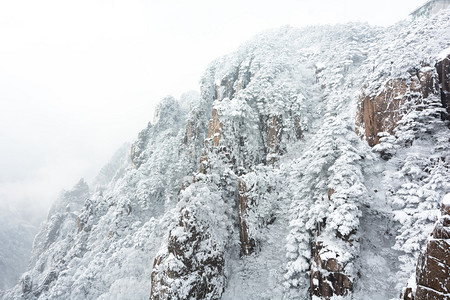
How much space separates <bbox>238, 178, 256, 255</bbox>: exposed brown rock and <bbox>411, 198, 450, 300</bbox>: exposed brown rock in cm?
→ 1932

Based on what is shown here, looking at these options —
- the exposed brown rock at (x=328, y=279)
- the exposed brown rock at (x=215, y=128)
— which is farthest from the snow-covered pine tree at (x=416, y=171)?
the exposed brown rock at (x=215, y=128)

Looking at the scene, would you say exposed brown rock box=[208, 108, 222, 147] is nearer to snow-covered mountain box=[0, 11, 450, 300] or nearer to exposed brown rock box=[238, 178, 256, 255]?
snow-covered mountain box=[0, 11, 450, 300]

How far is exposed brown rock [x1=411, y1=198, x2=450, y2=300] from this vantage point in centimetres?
738

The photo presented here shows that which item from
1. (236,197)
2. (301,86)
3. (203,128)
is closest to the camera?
(236,197)

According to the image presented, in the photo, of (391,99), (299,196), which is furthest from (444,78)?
(299,196)

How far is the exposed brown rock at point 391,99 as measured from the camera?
20.2m

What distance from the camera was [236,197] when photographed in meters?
30.6

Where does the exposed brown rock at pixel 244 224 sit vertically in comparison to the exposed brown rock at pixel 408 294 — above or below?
below

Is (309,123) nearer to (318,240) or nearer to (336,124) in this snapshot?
(336,124)

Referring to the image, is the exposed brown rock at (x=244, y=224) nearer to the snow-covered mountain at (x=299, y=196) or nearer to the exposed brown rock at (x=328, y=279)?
the snow-covered mountain at (x=299, y=196)

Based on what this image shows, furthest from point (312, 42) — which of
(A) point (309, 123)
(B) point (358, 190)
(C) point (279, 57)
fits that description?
(B) point (358, 190)

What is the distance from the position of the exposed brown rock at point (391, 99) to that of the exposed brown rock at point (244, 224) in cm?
1436

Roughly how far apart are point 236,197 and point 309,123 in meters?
16.4

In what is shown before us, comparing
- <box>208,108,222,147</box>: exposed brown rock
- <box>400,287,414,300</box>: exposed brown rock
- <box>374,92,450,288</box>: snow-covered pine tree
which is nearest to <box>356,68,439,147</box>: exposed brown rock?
<box>374,92,450,288</box>: snow-covered pine tree
